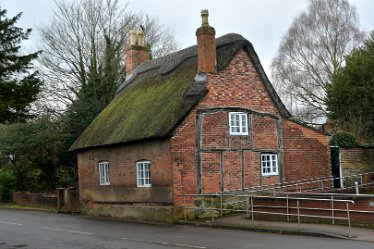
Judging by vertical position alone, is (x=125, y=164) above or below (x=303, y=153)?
below

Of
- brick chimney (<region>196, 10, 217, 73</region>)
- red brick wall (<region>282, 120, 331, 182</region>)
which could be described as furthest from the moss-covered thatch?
red brick wall (<region>282, 120, 331, 182</region>)

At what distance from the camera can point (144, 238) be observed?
47.4ft

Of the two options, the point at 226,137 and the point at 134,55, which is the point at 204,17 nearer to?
the point at 226,137

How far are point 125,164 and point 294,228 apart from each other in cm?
963

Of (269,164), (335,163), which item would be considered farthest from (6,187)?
(335,163)

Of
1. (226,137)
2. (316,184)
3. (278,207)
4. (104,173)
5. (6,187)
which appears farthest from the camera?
(6,187)

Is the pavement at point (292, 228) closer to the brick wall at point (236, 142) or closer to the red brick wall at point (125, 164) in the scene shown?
the brick wall at point (236, 142)

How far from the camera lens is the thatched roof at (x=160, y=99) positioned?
64.5 feet

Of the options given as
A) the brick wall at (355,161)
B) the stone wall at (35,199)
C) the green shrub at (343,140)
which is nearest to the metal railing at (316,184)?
the brick wall at (355,161)

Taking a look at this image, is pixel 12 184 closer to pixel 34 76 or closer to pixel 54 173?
pixel 54 173

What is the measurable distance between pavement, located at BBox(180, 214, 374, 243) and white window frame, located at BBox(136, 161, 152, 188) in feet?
10.8

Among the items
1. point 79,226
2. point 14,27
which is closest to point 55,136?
point 79,226

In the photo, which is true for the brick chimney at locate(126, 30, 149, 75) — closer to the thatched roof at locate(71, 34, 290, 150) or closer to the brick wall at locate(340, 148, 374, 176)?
the thatched roof at locate(71, 34, 290, 150)

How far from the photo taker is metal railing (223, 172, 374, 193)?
20.8 m
